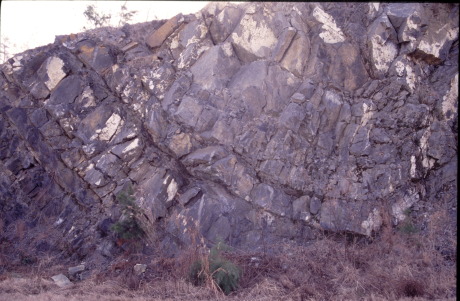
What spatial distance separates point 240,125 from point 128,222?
3406mm

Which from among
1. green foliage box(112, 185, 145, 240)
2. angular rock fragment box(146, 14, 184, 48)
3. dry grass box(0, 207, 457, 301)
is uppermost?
angular rock fragment box(146, 14, 184, 48)

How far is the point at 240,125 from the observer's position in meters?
9.50

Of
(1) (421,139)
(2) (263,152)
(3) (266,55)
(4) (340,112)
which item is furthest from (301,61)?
(1) (421,139)

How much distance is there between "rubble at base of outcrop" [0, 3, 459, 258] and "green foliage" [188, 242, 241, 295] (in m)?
1.57

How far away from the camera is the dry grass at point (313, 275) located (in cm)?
640

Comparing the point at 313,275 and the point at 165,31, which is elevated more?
the point at 165,31

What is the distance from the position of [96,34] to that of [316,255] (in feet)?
28.5

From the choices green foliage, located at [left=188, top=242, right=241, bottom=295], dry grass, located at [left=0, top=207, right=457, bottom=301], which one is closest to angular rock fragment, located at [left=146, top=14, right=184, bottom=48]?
dry grass, located at [left=0, top=207, right=457, bottom=301]

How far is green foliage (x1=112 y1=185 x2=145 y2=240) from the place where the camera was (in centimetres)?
874

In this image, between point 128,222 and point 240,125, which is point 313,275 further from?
point 128,222

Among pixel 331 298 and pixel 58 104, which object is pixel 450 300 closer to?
pixel 331 298

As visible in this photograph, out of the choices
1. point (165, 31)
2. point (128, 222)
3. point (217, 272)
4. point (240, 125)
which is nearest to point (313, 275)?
point (217, 272)

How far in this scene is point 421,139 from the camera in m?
8.83

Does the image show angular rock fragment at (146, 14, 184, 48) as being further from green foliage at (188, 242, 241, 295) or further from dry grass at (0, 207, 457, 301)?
green foliage at (188, 242, 241, 295)
